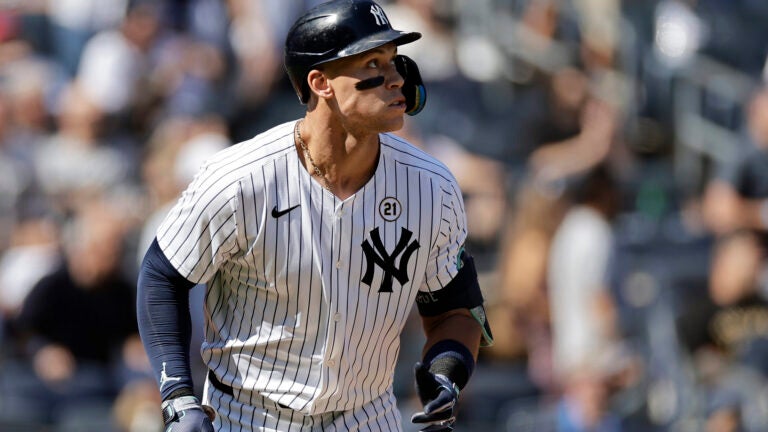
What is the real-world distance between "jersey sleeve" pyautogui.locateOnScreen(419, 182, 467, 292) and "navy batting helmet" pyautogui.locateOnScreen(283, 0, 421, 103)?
0.49 m

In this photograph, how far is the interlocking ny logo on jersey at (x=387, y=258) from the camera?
375 centimetres

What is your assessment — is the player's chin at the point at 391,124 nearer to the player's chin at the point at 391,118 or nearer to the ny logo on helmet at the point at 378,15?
the player's chin at the point at 391,118

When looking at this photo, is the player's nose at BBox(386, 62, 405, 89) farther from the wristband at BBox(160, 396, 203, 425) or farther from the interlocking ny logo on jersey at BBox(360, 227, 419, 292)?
the wristband at BBox(160, 396, 203, 425)

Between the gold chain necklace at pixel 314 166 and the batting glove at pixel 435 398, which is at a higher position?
the gold chain necklace at pixel 314 166

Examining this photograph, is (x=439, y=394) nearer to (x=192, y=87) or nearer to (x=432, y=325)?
(x=432, y=325)

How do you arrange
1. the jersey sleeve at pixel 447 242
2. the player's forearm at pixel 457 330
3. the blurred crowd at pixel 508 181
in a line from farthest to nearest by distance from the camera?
the blurred crowd at pixel 508 181, the player's forearm at pixel 457 330, the jersey sleeve at pixel 447 242

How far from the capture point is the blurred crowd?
24.7 feet

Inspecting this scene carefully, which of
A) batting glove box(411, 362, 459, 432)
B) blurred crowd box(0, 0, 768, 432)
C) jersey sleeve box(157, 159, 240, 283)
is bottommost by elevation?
blurred crowd box(0, 0, 768, 432)

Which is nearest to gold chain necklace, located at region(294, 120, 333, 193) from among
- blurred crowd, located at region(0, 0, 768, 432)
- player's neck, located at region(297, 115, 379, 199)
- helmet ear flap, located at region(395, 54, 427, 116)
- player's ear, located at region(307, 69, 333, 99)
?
player's neck, located at region(297, 115, 379, 199)

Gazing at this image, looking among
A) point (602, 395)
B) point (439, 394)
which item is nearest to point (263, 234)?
point (439, 394)

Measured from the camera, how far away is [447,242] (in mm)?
3904

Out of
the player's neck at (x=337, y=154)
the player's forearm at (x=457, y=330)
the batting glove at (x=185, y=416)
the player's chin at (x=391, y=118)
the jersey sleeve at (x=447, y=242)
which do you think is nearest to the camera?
the batting glove at (x=185, y=416)

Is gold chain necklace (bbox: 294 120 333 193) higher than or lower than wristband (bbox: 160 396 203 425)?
higher

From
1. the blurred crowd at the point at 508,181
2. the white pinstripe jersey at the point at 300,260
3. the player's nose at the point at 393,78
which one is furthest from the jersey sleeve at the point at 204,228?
the blurred crowd at the point at 508,181
